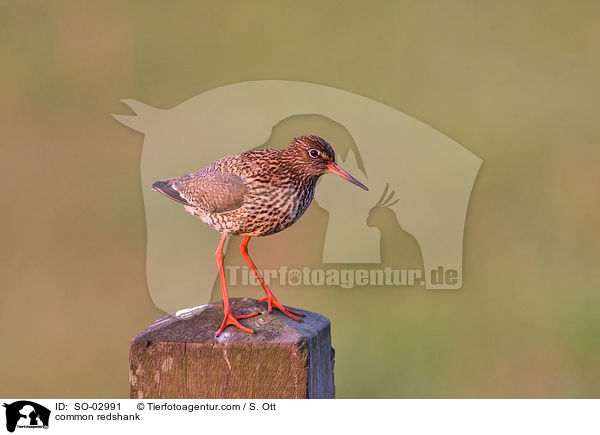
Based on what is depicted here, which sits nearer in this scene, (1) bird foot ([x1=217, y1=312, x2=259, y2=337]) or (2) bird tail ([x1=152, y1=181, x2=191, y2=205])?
(1) bird foot ([x1=217, y1=312, x2=259, y2=337])

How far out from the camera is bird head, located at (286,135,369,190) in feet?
12.6

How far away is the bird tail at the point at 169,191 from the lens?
4098 mm

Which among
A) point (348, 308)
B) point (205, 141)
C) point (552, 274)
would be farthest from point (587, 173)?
point (205, 141)

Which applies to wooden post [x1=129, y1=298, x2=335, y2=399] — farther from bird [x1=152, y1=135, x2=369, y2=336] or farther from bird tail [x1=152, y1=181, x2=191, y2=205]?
bird tail [x1=152, y1=181, x2=191, y2=205]

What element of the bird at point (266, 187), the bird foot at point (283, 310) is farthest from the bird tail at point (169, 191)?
the bird foot at point (283, 310)

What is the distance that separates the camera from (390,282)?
7.20 meters

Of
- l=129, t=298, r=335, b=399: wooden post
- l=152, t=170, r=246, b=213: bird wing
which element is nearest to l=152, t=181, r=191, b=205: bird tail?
l=152, t=170, r=246, b=213: bird wing

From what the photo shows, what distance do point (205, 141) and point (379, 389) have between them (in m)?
3.42
